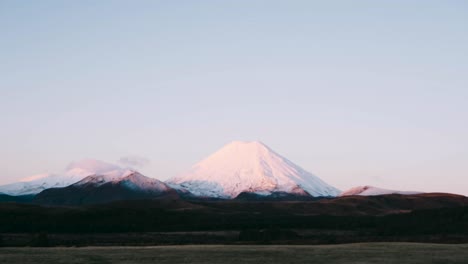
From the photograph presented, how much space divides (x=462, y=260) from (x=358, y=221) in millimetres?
97605

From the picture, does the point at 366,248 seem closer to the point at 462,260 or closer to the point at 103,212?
the point at 462,260

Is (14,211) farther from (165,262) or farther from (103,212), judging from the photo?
(165,262)

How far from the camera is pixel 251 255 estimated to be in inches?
2530

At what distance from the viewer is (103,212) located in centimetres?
17550

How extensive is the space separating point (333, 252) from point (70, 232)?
82.9 m

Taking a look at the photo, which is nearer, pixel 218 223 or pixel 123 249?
pixel 123 249

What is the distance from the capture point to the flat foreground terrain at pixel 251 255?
198 ft

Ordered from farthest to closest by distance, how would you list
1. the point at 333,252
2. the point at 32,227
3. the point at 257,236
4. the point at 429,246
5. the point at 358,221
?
1. the point at 358,221
2. the point at 32,227
3. the point at 257,236
4. the point at 429,246
5. the point at 333,252

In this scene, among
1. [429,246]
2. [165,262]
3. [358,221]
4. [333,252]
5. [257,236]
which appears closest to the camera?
[165,262]

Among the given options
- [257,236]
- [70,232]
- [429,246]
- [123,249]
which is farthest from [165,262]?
[70,232]

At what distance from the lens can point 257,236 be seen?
102875mm

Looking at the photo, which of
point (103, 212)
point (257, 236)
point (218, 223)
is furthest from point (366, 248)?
point (103, 212)

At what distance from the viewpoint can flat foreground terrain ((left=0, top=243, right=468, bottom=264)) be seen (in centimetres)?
6034

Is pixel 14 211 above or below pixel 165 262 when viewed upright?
above
